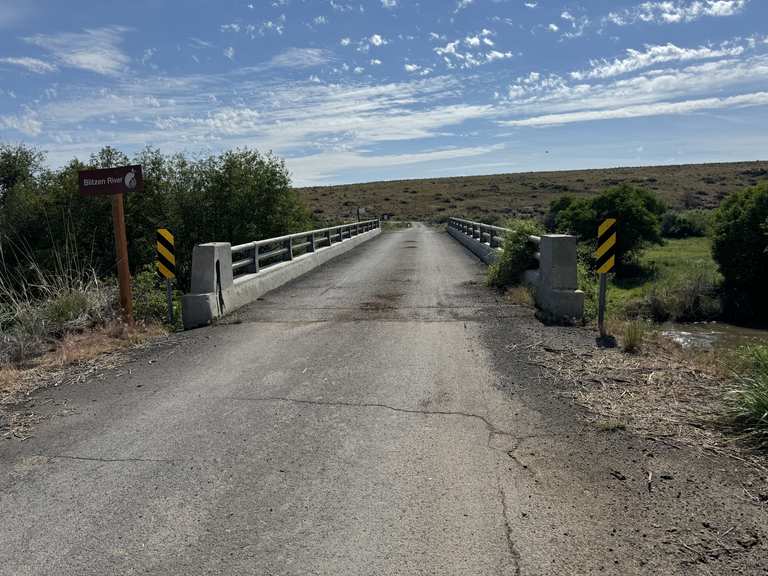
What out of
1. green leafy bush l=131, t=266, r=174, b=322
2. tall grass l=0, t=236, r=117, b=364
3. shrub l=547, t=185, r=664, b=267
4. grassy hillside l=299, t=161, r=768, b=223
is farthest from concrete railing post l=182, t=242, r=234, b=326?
grassy hillside l=299, t=161, r=768, b=223

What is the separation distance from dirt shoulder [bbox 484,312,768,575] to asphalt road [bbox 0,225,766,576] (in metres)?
0.02

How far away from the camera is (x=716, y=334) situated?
16875 mm

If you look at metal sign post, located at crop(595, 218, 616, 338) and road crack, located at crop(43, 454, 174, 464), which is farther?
metal sign post, located at crop(595, 218, 616, 338)

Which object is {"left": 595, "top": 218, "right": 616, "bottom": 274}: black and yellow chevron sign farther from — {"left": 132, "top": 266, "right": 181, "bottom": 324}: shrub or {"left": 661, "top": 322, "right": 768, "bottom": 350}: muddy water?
{"left": 661, "top": 322, "right": 768, "bottom": 350}: muddy water

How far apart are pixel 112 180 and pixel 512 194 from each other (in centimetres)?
9254

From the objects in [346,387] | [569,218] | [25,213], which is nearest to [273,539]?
[346,387]

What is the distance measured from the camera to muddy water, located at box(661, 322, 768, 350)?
50.0 ft

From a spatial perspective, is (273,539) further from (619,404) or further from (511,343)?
(511,343)

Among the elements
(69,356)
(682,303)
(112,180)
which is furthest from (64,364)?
(682,303)

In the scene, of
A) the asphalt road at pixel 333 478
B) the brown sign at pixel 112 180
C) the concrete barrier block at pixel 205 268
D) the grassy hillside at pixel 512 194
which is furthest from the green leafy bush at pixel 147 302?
the grassy hillside at pixel 512 194

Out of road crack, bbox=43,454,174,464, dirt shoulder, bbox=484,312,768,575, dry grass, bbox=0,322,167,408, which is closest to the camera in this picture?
dirt shoulder, bbox=484,312,768,575

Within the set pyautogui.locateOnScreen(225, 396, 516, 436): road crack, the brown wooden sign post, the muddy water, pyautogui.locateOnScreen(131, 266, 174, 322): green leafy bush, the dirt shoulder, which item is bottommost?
the muddy water

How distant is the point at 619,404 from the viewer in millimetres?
5684

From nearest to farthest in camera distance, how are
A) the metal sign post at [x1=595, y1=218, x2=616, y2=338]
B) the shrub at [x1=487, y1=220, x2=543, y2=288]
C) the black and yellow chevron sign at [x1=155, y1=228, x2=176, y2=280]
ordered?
the metal sign post at [x1=595, y1=218, x2=616, y2=338], the black and yellow chevron sign at [x1=155, y1=228, x2=176, y2=280], the shrub at [x1=487, y1=220, x2=543, y2=288]
